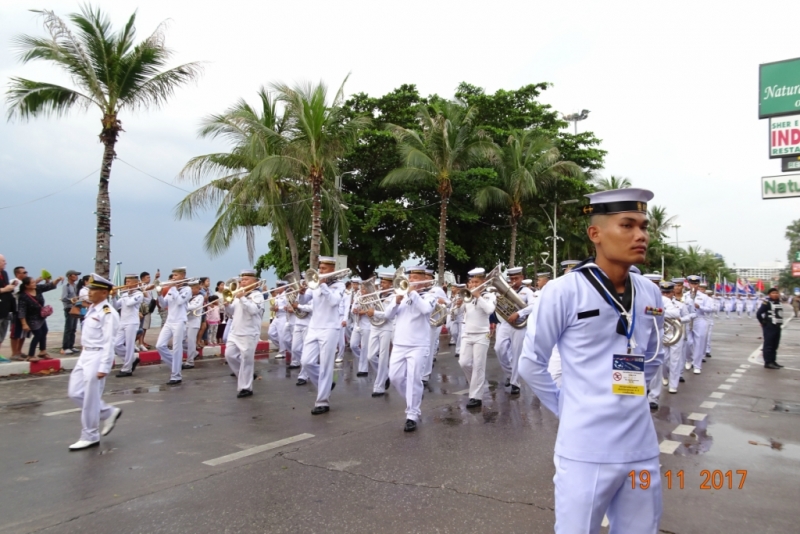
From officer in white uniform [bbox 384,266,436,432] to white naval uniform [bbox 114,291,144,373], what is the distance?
19.2ft

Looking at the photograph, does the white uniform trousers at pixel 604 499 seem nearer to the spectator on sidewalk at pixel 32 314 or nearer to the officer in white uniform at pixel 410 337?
the officer in white uniform at pixel 410 337

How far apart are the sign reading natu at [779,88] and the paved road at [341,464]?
612 cm

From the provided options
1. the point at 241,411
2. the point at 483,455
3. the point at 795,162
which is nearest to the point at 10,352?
the point at 241,411

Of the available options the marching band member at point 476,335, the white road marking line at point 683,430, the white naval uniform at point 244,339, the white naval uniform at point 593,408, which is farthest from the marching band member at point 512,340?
the white naval uniform at point 593,408

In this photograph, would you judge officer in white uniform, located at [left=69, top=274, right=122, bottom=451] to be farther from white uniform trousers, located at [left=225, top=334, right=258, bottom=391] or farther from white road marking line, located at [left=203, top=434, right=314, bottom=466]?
white uniform trousers, located at [left=225, top=334, right=258, bottom=391]

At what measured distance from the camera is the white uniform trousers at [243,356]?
8.84m

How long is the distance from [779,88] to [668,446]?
371 inches

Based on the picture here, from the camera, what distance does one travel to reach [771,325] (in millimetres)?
13234

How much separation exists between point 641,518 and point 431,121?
19543 millimetres

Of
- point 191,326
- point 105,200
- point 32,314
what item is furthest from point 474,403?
point 105,200

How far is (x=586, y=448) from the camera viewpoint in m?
2.20

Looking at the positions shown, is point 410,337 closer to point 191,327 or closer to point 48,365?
point 191,327

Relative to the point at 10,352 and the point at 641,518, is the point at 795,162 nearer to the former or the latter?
the point at 641,518
